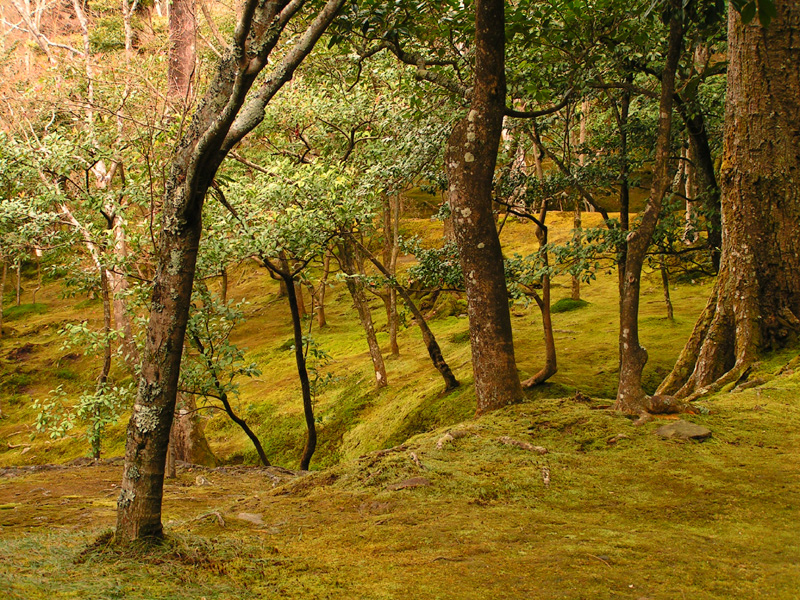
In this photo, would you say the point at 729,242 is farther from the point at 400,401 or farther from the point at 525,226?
the point at 525,226

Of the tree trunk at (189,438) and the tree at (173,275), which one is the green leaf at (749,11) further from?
the tree trunk at (189,438)

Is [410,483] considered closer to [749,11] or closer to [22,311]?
[749,11]

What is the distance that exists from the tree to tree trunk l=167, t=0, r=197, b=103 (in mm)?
7305

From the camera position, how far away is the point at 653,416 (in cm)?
513

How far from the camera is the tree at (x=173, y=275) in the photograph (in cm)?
302

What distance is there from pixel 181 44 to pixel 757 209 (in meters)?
8.71

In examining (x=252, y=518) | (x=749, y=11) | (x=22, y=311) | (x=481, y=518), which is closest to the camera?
(x=749, y=11)

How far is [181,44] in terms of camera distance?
979 centimetres

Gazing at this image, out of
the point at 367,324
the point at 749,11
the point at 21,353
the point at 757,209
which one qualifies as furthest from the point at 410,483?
the point at 21,353

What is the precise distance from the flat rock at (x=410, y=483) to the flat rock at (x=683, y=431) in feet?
6.44

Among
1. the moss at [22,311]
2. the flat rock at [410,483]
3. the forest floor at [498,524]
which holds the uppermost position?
the forest floor at [498,524]

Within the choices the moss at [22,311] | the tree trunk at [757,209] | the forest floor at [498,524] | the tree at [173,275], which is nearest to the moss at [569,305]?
the tree trunk at [757,209]

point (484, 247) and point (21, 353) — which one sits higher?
point (484, 247)

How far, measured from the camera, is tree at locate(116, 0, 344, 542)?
3.02 m
